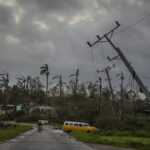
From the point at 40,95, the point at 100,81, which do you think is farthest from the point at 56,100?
the point at 100,81

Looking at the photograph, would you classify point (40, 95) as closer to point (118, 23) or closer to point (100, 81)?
point (100, 81)

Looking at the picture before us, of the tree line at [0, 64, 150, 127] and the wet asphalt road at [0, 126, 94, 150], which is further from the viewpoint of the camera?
the tree line at [0, 64, 150, 127]

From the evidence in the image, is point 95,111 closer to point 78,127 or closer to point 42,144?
point 78,127

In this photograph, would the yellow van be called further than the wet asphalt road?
Yes

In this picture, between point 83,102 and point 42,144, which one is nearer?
point 42,144

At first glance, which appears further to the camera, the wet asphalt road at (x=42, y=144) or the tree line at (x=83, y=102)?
the tree line at (x=83, y=102)

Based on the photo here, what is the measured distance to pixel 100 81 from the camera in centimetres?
5312

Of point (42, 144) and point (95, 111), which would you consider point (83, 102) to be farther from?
point (42, 144)

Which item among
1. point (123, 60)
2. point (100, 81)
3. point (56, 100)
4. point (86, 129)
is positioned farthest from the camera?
point (56, 100)

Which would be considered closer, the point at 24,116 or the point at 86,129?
the point at 86,129

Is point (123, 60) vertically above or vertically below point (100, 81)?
below

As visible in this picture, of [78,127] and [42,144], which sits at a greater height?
[42,144]

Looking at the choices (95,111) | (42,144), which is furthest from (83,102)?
(42,144)

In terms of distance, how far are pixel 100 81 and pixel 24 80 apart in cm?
3831
